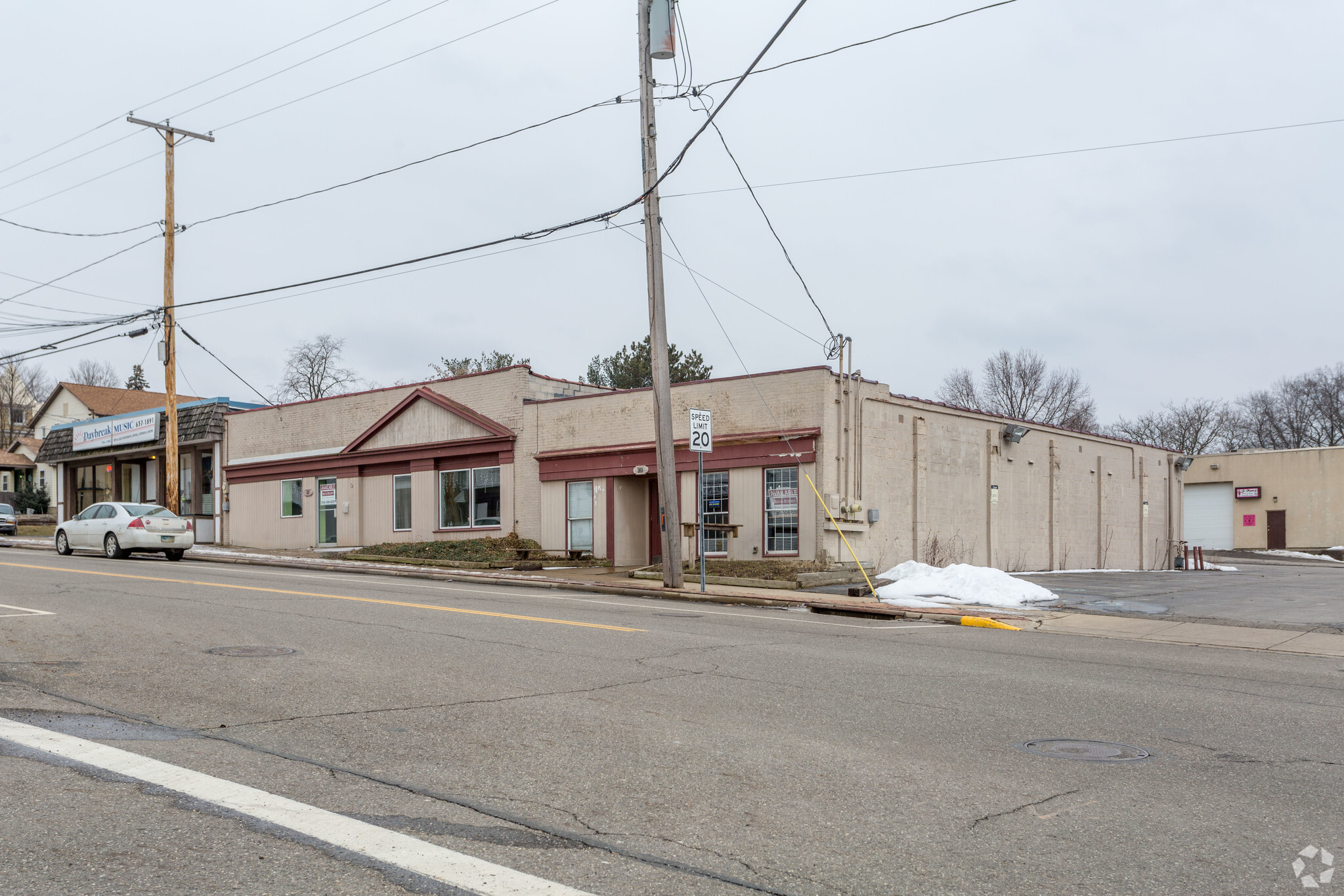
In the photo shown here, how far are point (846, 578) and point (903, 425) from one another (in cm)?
469

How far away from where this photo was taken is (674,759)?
629cm

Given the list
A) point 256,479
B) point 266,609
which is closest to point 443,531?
point 256,479

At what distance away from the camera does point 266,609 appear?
13.6 m

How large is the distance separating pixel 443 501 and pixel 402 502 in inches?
70.6

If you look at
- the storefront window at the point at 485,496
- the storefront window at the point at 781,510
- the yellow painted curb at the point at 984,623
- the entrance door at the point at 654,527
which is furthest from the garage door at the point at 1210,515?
the yellow painted curb at the point at 984,623

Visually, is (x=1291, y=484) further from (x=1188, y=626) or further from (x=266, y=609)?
(x=266, y=609)

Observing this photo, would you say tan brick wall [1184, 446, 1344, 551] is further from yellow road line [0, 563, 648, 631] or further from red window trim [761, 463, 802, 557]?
yellow road line [0, 563, 648, 631]

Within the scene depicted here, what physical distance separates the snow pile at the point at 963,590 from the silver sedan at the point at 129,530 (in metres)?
17.5

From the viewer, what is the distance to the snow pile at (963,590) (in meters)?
18.0

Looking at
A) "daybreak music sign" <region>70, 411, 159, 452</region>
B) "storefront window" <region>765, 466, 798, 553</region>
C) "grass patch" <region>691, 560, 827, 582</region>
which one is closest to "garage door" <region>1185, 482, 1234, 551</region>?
"storefront window" <region>765, 466, 798, 553</region>

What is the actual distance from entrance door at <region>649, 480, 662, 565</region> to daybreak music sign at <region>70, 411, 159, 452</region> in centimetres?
2023

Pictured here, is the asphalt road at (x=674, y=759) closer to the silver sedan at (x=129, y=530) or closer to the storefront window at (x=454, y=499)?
the silver sedan at (x=129, y=530)

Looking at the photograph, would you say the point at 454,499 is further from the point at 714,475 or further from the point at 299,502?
the point at 714,475

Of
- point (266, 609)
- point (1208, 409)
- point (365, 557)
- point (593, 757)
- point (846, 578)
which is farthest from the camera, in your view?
point (1208, 409)
